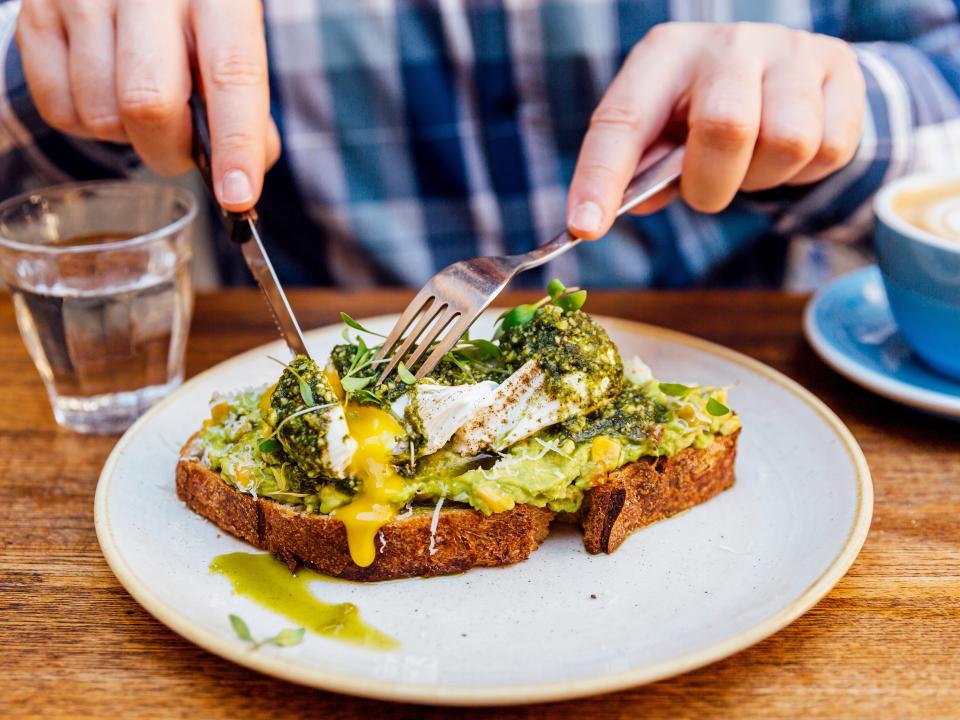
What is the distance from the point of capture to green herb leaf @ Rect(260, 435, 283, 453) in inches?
76.6

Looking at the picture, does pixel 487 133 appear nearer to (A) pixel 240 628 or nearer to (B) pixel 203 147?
(B) pixel 203 147

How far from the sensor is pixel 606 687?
4.67ft

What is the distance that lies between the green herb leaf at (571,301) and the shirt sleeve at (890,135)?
1607mm

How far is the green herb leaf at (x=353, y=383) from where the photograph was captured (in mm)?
1958

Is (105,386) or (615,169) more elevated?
(615,169)

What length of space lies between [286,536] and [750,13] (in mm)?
2967

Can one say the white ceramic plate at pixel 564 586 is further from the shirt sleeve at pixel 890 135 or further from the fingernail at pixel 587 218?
the shirt sleeve at pixel 890 135

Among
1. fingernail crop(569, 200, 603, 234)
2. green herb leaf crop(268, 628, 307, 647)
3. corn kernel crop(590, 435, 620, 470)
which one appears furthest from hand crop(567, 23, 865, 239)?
green herb leaf crop(268, 628, 307, 647)

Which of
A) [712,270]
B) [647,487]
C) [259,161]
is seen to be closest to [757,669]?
[647,487]

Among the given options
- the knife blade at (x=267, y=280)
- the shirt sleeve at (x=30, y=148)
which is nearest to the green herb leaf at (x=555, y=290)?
the knife blade at (x=267, y=280)

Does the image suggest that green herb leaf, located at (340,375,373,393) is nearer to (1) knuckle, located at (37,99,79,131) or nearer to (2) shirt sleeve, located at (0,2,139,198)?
(1) knuckle, located at (37,99,79,131)

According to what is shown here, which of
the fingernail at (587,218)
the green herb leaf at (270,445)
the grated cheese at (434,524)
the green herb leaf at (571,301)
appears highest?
the fingernail at (587,218)

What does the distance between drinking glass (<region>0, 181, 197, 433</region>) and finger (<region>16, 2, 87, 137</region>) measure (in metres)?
0.28

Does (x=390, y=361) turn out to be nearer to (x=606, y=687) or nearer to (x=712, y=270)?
(x=606, y=687)
